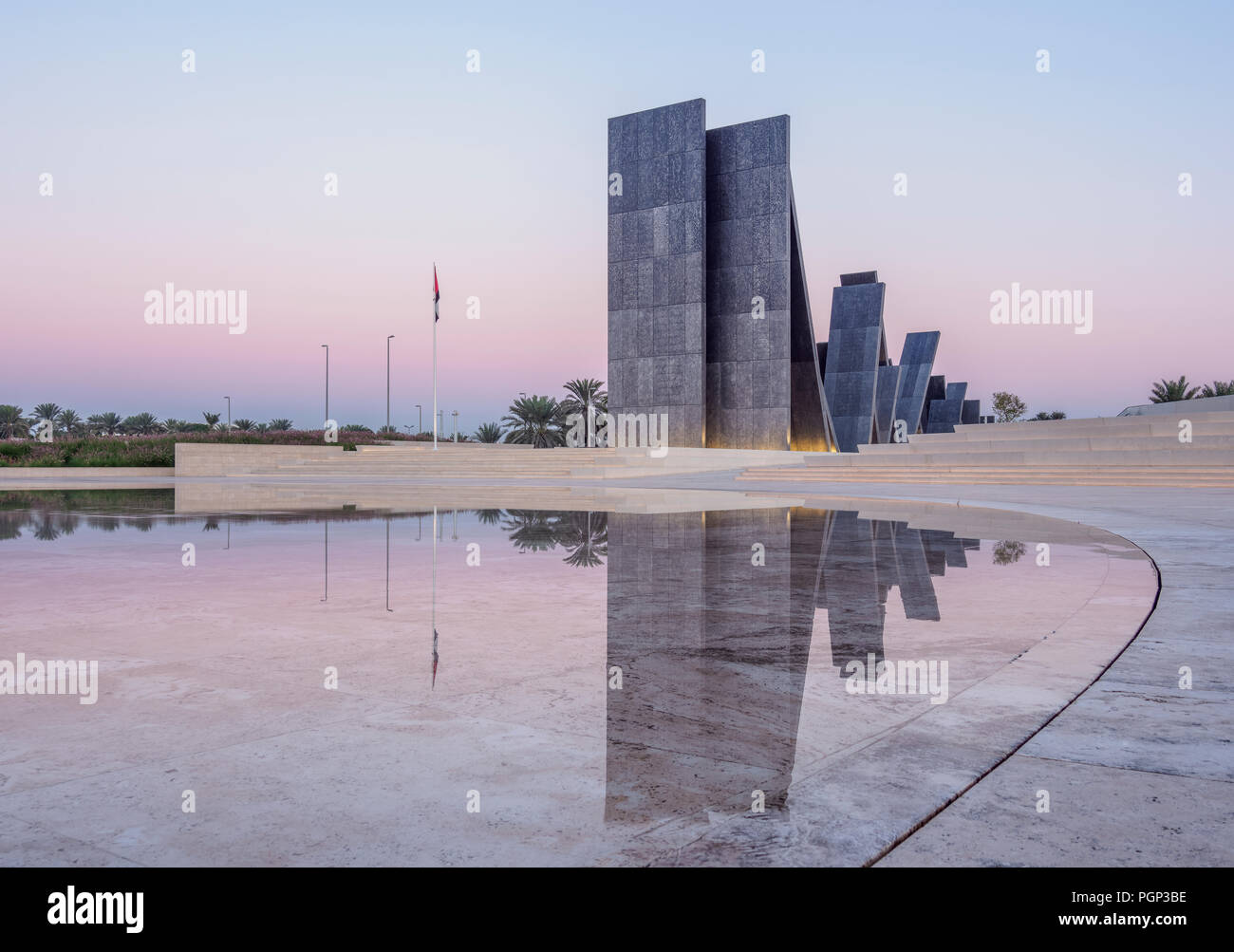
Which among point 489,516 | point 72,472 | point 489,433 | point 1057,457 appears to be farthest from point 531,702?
point 489,433

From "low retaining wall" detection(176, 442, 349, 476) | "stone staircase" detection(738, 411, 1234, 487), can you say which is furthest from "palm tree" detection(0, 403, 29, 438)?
"stone staircase" detection(738, 411, 1234, 487)

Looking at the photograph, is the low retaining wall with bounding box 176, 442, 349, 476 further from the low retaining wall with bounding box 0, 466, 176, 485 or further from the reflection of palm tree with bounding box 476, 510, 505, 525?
the reflection of palm tree with bounding box 476, 510, 505, 525

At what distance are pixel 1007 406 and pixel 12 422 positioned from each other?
328 feet

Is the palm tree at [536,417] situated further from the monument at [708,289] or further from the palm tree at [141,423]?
the palm tree at [141,423]

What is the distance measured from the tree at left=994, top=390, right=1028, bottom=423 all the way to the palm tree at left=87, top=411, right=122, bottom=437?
88694mm

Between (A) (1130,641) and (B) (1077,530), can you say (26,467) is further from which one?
(A) (1130,641)

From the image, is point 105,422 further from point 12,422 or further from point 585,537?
point 585,537

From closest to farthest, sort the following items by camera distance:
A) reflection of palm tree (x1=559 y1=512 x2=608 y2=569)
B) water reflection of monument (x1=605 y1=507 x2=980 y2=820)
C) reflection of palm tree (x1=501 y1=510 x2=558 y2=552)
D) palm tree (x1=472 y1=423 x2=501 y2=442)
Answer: water reflection of monument (x1=605 y1=507 x2=980 y2=820), reflection of palm tree (x1=559 y1=512 x2=608 y2=569), reflection of palm tree (x1=501 y1=510 x2=558 y2=552), palm tree (x1=472 y1=423 x2=501 y2=442)

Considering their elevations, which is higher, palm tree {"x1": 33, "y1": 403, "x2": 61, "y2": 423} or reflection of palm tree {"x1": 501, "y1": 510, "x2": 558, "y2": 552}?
palm tree {"x1": 33, "y1": 403, "x2": 61, "y2": 423}

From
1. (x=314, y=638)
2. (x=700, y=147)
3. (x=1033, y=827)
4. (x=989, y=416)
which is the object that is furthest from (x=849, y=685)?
(x=989, y=416)

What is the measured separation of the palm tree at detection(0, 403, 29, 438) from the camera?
84312mm

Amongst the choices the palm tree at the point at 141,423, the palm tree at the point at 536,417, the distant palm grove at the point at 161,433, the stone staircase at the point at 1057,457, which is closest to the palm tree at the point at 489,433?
the distant palm grove at the point at 161,433

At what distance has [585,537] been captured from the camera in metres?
10.3
